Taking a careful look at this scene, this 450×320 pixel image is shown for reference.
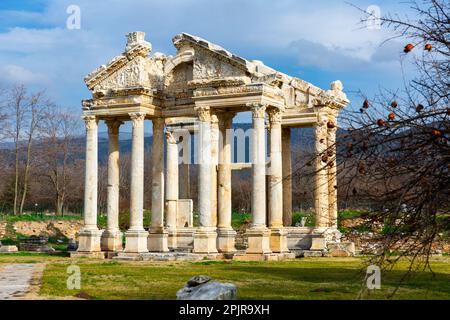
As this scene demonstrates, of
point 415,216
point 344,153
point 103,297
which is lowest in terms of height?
point 103,297

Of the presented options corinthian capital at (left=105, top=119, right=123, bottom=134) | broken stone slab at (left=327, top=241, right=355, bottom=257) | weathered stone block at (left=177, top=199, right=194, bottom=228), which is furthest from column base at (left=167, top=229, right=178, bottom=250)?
broken stone slab at (left=327, top=241, right=355, bottom=257)

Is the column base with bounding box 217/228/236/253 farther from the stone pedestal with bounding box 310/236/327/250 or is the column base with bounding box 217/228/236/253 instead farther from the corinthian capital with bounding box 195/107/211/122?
the corinthian capital with bounding box 195/107/211/122

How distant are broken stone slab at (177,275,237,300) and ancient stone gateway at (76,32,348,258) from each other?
16565mm

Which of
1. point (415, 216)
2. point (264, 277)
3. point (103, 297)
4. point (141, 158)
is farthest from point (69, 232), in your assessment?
point (415, 216)

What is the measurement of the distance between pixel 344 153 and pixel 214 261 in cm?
2119

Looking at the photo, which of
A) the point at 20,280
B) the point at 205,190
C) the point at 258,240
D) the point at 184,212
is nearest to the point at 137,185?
the point at 205,190

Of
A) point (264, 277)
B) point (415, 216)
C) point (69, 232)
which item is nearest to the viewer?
point (415, 216)

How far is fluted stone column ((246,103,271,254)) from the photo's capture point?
30.0 meters

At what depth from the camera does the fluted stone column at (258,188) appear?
30.0m

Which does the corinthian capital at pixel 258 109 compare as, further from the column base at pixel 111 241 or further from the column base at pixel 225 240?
the column base at pixel 111 241

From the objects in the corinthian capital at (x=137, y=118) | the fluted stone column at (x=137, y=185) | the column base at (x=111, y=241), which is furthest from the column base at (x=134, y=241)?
the corinthian capital at (x=137, y=118)

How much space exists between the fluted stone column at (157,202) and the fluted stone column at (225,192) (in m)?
3.14

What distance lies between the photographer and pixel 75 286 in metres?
18.2
